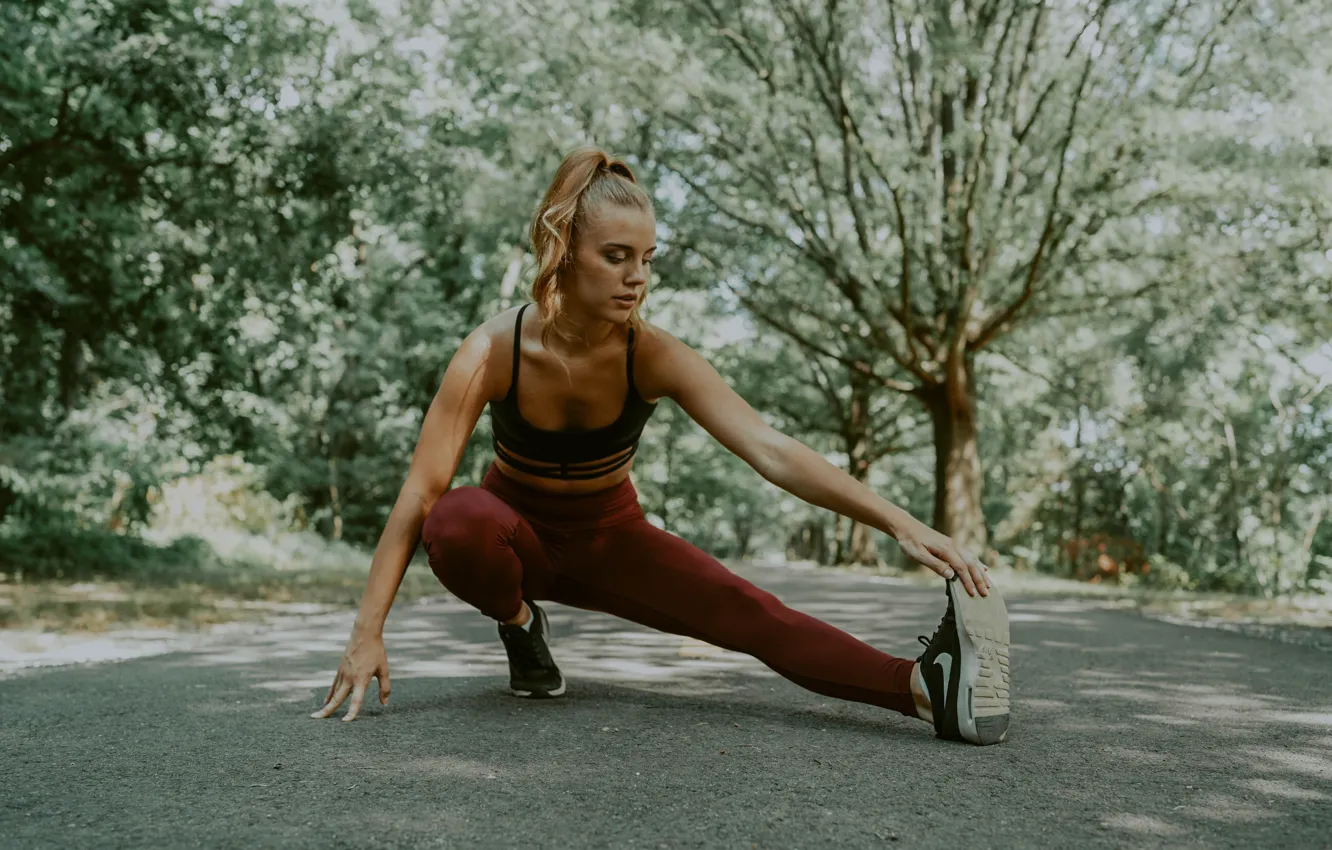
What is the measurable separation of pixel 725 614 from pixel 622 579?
38 centimetres

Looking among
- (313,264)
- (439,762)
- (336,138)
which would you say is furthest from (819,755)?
(313,264)

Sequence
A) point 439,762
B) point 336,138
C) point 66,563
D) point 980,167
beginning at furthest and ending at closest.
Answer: point 980,167 < point 66,563 < point 336,138 < point 439,762

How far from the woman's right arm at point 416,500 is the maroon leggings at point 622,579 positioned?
0.06m

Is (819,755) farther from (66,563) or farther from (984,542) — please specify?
(984,542)

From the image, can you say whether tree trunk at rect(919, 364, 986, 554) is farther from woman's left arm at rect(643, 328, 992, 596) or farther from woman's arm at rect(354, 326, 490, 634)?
woman's arm at rect(354, 326, 490, 634)

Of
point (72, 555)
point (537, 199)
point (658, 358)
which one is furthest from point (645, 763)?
point (537, 199)

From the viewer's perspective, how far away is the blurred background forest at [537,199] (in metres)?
8.80

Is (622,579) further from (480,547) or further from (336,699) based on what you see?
(336,699)

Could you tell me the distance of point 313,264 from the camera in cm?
980

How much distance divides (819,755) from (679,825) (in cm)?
75

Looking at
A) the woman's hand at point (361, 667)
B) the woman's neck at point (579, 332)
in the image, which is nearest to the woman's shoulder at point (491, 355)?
the woman's neck at point (579, 332)

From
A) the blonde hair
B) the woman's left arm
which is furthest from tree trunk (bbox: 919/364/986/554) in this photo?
the blonde hair

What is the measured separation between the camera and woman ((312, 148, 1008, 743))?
10.2ft

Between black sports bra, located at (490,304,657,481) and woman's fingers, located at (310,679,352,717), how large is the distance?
33.8 inches
